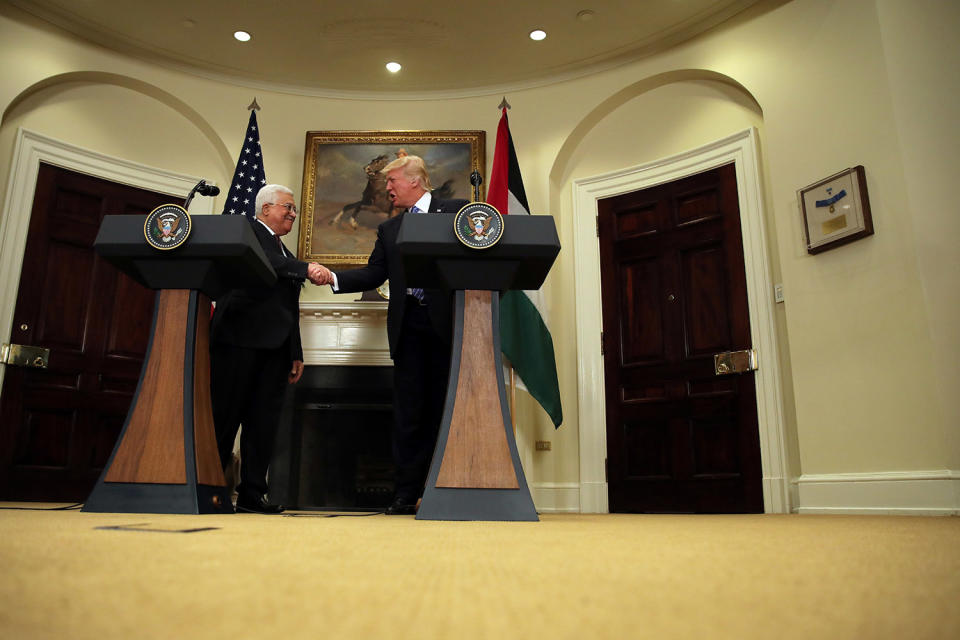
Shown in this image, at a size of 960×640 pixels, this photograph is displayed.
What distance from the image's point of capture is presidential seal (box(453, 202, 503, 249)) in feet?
5.82

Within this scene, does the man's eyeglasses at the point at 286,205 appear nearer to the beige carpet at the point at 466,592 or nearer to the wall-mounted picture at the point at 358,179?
the wall-mounted picture at the point at 358,179

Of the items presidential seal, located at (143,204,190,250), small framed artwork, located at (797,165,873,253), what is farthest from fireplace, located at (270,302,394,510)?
small framed artwork, located at (797,165,873,253)

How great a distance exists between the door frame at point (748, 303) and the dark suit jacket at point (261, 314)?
6.91 ft

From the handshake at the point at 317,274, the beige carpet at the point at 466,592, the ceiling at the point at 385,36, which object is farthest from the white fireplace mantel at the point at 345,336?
the beige carpet at the point at 466,592

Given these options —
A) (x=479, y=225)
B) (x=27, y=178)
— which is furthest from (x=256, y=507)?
(x=27, y=178)

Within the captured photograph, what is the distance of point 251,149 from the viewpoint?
13.5 feet

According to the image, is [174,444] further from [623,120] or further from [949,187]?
[623,120]

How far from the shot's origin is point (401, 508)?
2281 mm

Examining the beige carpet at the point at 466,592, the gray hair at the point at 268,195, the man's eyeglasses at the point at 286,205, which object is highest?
the gray hair at the point at 268,195

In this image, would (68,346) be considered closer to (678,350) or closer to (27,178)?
(27,178)

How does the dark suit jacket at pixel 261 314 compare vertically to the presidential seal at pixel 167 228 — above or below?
below

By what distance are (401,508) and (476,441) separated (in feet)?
2.45

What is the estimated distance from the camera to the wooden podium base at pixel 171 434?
1.72 meters

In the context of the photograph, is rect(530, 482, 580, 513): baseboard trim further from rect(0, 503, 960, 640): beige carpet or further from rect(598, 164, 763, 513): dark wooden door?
rect(0, 503, 960, 640): beige carpet
